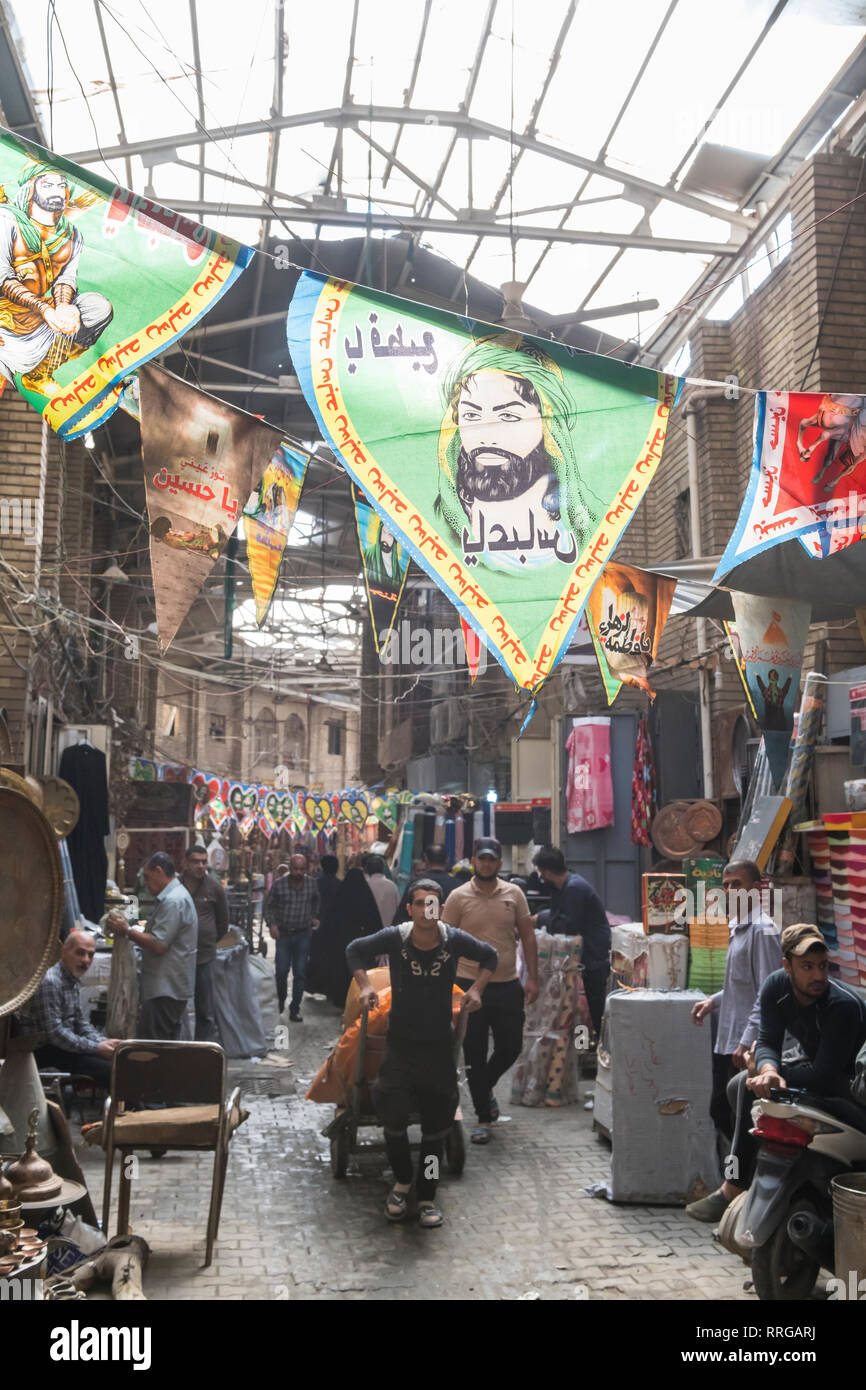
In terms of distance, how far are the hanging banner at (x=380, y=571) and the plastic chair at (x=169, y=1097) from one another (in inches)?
141

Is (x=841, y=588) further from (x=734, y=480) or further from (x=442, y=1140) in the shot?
(x=734, y=480)

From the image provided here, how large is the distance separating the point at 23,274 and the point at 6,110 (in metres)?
7.04

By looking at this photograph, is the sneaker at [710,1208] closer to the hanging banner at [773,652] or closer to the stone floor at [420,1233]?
the stone floor at [420,1233]

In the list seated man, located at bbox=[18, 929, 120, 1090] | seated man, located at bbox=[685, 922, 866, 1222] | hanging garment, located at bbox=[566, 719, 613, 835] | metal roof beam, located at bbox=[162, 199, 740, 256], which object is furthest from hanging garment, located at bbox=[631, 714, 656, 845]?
Answer: seated man, located at bbox=[18, 929, 120, 1090]

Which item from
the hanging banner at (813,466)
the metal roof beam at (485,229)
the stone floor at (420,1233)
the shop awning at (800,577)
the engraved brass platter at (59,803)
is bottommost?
the stone floor at (420,1233)

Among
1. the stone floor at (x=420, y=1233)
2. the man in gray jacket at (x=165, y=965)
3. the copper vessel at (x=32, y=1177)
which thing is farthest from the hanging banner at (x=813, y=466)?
the man in gray jacket at (x=165, y=965)

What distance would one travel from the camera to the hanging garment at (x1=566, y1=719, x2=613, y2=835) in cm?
1281

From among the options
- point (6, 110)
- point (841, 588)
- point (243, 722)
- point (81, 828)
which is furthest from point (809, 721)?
point (243, 722)

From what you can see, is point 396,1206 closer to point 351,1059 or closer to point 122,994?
point 351,1059

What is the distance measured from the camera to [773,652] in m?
6.28

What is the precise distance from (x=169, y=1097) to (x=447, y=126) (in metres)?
10.2

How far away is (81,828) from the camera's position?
1232 centimetres

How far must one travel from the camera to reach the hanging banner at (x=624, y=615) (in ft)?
23.7

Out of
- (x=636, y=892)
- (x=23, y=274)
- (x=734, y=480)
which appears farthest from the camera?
(x=636, y=892)
